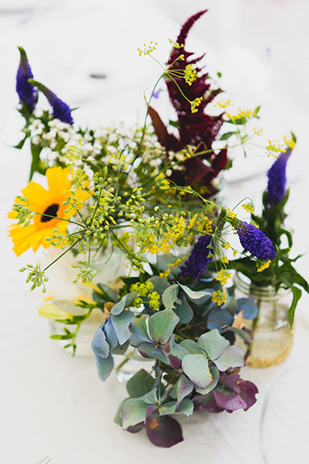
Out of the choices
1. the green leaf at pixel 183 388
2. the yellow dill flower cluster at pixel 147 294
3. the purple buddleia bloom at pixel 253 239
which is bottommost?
the green leaf at pixel 183 388

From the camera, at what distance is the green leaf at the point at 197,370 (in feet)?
1.57

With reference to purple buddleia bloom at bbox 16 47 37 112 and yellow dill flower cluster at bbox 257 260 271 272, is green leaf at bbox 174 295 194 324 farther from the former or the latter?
purple buddleia bloom at bbox 16 47 37 112

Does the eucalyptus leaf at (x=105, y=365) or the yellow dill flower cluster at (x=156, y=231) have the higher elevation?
the yellow dill flower cluster at (x=156, y=231)

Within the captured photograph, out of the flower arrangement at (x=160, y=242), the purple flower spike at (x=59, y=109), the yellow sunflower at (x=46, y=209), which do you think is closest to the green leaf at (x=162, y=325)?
the flower arrangement at (x=160, y=242)

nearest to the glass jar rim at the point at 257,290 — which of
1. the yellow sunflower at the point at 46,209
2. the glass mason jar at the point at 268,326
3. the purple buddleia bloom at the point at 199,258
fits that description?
the glass mason jar at the point at 268,326

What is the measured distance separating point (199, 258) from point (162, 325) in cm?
7

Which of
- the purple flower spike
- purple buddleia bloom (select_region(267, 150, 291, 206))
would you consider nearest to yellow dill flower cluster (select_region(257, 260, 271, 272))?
purple buddleia bloom (select_region(267, 150, 291, 206))

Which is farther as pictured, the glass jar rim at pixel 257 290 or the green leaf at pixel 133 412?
the glass jar rim at pixel 257 290

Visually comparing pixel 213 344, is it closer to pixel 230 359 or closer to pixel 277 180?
pixel 230 359

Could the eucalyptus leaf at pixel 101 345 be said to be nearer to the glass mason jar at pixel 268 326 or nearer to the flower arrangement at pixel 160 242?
the flower arrangement at pixel 160 242

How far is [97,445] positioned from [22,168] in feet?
1.86

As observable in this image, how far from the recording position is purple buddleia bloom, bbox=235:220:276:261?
1.49 ft

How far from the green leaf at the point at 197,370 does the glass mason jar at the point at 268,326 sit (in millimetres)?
145

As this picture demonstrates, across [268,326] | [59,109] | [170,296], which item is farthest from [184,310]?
[59,109]
